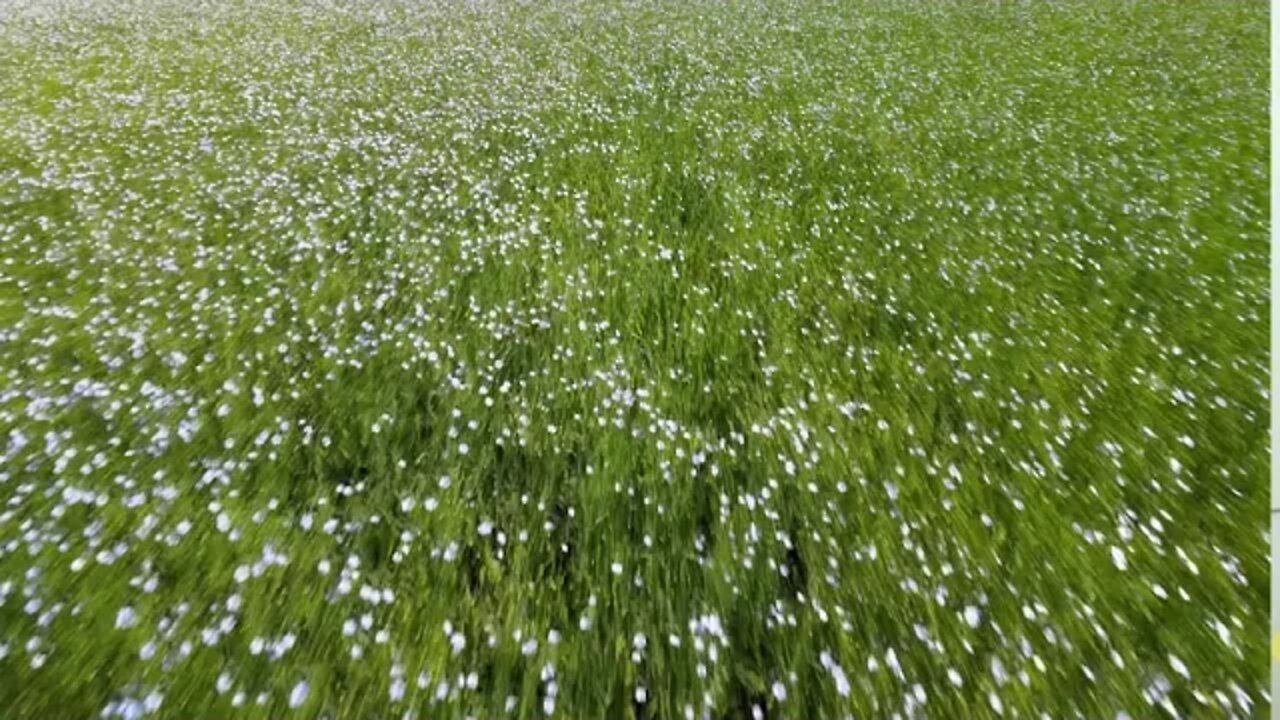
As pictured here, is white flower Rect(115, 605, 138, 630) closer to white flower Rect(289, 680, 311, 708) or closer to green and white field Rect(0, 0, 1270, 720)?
green and white field Rect(0, 0, 1270, 720)

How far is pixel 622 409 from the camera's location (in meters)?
6.38

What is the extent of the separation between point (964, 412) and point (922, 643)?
2.67 meters

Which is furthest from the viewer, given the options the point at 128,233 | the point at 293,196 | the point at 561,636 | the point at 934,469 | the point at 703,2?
the point at 703,2

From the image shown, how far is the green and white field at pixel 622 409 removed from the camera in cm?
441

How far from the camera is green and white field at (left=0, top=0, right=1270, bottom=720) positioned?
4.41 meters

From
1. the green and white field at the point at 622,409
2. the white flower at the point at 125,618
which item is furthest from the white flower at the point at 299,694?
the white flower at the point at 125,618

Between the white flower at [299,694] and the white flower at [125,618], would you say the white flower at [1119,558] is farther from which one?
the white flower at [125,618]

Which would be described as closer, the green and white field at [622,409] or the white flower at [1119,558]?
the green and white field at [622,409]

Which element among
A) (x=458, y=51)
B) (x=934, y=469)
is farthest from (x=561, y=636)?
(x=458, y=51)

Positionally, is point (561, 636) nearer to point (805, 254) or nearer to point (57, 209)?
point (805, 254)

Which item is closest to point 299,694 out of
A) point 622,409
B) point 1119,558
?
point 622,409

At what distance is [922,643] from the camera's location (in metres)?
4.59

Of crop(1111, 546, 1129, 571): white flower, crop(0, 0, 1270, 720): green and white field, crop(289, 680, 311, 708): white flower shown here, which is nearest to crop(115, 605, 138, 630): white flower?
crop(0, 0, 1270, 720): green and white field

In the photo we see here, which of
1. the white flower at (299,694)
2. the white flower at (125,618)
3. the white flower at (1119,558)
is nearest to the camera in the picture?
the white flower at (299,694)
